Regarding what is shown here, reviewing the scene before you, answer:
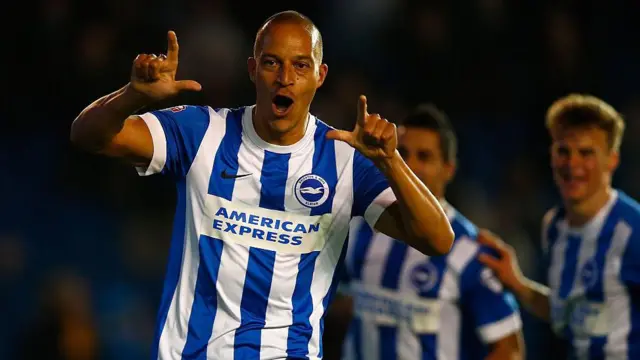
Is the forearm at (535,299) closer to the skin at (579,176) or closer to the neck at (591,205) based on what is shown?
the skin at (579,176)

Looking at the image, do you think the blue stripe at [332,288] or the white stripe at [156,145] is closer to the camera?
the white stripe at [156,145]

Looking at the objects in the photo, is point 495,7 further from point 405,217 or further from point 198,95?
point 405,217

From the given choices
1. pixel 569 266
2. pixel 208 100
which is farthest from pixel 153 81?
pixel 208 100

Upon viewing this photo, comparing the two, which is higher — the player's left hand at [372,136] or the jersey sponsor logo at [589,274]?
the player's left hand at [372,136]

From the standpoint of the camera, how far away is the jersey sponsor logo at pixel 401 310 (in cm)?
500

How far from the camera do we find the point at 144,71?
114 inches

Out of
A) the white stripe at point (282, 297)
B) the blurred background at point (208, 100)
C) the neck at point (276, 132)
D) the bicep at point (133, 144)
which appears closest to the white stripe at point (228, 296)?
the white stripe at point (282, 297)

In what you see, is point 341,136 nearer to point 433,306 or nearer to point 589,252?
Result: point 433,306

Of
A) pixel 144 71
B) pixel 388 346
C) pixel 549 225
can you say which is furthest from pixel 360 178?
pixel 549 225

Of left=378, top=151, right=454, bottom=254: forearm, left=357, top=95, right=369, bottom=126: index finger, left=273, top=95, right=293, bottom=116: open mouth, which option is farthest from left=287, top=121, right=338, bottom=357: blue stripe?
left=357, top=95, right=369, bottom=126: index finger

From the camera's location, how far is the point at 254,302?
10.9ft

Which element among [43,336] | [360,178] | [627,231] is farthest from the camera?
[43,336]

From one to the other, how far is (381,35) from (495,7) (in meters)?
1.05

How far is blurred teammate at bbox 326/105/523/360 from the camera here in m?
4.99
